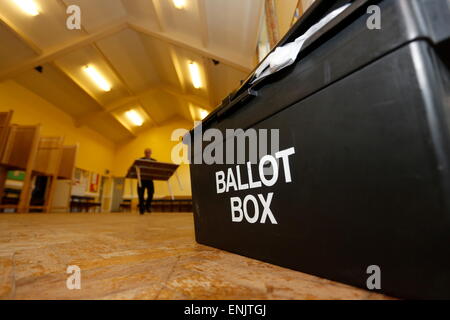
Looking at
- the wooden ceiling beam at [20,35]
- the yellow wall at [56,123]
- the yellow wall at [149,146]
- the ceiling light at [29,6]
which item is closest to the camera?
the ceiling light at [29,6]

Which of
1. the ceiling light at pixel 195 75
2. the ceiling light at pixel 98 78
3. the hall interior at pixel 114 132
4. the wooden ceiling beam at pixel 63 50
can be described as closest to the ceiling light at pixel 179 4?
the hall interior at pixel 114 132

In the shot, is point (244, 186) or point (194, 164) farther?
point (194, 164)

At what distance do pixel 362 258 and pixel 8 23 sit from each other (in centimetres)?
541

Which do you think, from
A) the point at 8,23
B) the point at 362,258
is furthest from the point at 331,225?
the point at 8,23

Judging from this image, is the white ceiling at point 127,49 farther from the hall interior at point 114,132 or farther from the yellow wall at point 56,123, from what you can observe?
the yellow wall at point 56,123

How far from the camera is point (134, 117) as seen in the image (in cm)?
739

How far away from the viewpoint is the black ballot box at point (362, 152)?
0.82ft

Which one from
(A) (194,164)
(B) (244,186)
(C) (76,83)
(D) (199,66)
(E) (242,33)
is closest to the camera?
(B) (244,186)

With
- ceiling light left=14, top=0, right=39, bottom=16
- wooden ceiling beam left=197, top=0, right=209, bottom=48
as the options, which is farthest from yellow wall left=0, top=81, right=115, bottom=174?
wooden ceiling beam left=197, top=0, right=209, bottom=48

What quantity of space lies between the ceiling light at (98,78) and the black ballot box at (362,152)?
19.4ft

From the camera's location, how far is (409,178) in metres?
0.26

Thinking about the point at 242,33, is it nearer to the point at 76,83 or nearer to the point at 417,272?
the point at 417,272
